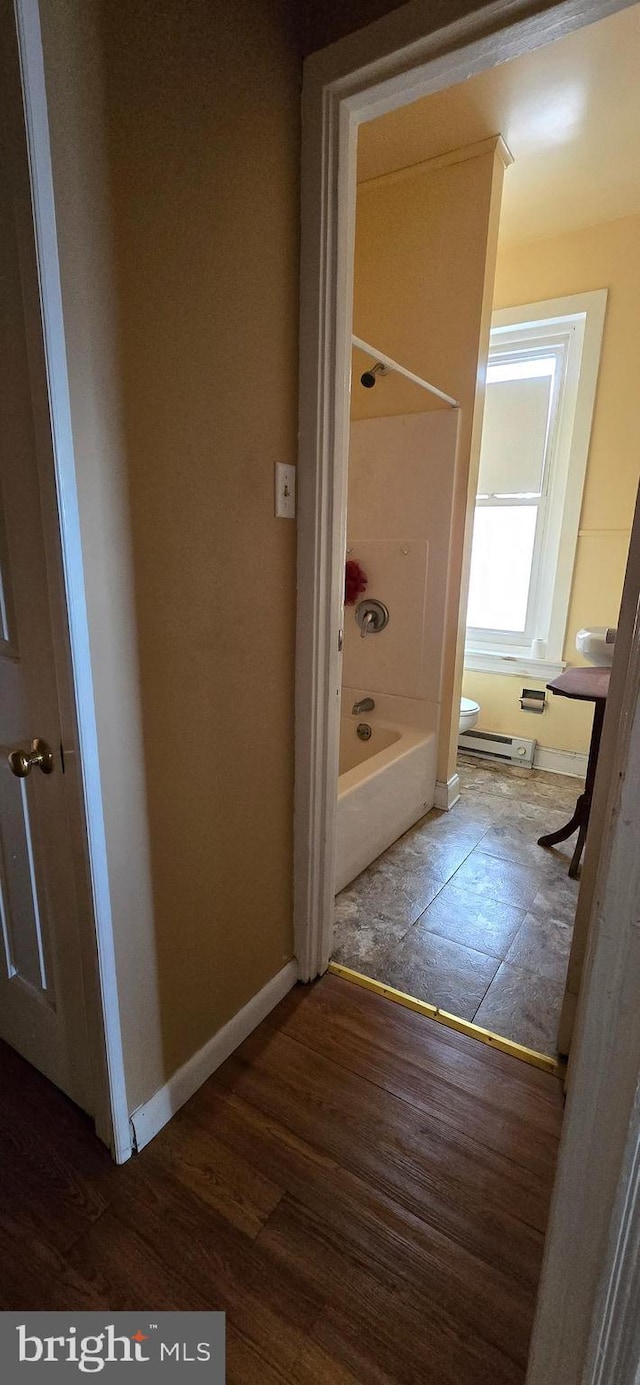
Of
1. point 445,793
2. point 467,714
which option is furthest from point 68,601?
point 467,714

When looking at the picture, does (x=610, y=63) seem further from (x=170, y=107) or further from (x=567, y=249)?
(x=170, y=107)

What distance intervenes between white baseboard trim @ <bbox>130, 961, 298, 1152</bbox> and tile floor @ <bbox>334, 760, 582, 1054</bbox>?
25cm

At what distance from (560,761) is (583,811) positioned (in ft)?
3.50

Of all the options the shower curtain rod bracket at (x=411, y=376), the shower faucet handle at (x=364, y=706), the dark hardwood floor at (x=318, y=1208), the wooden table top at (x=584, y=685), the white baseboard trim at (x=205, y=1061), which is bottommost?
the dark hardwood floor at (x=318, y=1208)

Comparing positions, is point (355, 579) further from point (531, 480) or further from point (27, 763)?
point (27, 763)

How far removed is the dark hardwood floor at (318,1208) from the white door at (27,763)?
0.64 feet

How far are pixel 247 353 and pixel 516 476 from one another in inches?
97.3

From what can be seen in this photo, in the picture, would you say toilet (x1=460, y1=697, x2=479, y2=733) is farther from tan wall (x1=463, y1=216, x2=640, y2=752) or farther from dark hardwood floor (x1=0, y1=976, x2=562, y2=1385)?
dark hardwood floor (x1=0, y1=976, x2=562, y2=1385)

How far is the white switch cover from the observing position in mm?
1231

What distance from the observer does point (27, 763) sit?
963mm

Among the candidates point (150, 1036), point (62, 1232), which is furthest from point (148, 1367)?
point (150, 1036)

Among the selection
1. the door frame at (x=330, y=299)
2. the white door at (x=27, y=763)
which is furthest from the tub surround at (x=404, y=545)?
the white door at (x=27, y=763)

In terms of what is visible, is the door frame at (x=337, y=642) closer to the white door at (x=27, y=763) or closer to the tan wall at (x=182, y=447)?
the tan wall at (x=182, y=447)

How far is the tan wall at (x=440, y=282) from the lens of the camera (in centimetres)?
216
